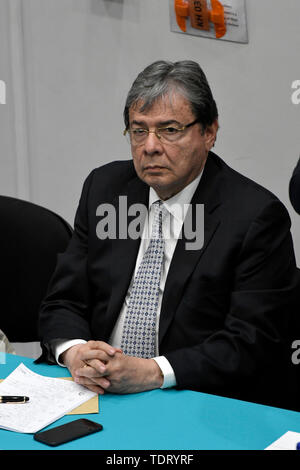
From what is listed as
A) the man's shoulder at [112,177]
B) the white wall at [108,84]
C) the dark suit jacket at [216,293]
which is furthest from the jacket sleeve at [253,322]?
the white wall at [108,84]

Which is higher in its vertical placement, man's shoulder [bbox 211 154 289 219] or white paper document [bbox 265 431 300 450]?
man's shoulder [bbox 211 154 289 219]

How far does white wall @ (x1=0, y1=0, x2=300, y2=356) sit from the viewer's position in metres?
2.77

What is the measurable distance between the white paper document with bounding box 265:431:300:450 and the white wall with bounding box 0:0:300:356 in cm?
165

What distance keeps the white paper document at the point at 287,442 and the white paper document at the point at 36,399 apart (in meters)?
0.45

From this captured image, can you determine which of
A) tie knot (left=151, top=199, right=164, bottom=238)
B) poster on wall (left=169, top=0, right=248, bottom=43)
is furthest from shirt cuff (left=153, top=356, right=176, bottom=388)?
poster on wall (left=169, top=0, right=248, bottom=43)

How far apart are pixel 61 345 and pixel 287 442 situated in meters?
0.74

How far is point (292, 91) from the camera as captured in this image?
2.73m

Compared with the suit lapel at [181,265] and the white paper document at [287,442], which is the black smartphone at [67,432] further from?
the suit lapel at [181,265]

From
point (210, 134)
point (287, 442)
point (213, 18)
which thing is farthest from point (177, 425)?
point (213, 18)

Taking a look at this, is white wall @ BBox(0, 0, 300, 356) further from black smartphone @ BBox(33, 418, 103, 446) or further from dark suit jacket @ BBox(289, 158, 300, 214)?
black smartphone @ BBox(33, 418, 103, 446)

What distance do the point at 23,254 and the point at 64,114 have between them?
1.04 m

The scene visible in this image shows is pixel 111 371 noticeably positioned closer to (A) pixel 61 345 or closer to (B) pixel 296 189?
(A) pixel 61 345
